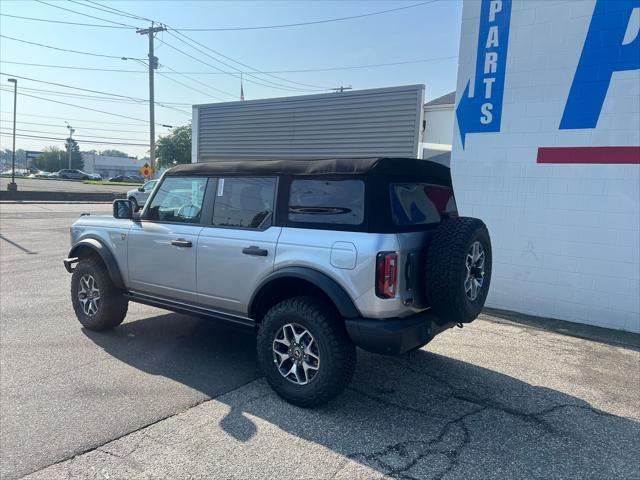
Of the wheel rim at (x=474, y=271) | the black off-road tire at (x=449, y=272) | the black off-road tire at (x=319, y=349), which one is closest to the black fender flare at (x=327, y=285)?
the black off-road tire at (x=319, y=349)

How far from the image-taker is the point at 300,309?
12.0ft

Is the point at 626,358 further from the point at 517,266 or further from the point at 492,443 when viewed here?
the point at 492,443

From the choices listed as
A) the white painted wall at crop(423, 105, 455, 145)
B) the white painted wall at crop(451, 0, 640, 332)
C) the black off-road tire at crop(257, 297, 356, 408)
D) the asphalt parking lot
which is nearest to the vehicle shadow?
the asphalt parking lot

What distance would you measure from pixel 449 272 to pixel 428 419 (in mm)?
1148

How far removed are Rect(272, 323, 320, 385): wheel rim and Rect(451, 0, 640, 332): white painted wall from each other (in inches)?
171

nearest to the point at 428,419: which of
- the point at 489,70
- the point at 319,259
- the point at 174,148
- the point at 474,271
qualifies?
the point at 474,271

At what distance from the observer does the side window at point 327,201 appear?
3.58 meters

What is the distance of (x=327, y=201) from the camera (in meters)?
3.74

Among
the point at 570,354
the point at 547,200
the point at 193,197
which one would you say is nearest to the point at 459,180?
the point at 547,200

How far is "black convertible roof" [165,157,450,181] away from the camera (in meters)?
Result: 3.61

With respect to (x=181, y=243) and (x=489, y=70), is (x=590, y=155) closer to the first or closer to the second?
(x=489, y=70)

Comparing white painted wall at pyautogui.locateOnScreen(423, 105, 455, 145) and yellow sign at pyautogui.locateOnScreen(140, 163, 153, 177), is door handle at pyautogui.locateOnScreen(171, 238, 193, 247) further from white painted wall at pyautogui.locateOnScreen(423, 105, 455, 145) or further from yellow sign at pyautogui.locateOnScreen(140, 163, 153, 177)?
yellow sign at pyautogui.locateOnScreen(140, 163, 153, 177)

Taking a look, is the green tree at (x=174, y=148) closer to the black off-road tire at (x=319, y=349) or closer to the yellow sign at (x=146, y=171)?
the yellow sign at (x=146, y=171)

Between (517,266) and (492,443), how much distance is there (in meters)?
4.11
